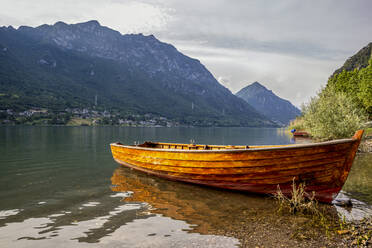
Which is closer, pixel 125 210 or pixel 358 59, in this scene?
pixel 125 210

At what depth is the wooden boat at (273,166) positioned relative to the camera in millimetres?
10102

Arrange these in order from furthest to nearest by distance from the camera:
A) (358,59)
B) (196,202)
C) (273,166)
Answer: (358,59) < (196,202) < (273,166)

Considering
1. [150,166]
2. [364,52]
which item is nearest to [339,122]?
[150,166]

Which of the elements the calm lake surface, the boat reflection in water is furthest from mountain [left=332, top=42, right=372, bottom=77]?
the boat reflection in water

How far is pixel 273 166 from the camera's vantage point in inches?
427

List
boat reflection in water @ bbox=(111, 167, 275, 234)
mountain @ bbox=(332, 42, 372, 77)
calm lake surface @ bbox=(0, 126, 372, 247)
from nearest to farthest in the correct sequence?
1. calm lake surface @ bbox=(0, 126, 372, 247)
2. boat reflection in water @ bbox=(111, 167, 275, 234)
3. mountain @ bbox=(332, 42, 372, 77)

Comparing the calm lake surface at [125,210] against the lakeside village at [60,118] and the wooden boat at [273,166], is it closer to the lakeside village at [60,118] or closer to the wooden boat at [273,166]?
the wooden boat at [273,166]

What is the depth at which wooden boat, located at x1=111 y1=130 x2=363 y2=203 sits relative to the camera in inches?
398

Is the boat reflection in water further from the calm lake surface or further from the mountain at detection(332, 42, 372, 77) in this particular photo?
the mountain at detection(332, 42, 372, 77)

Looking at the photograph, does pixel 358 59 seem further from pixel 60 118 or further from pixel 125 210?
pixel 125 210

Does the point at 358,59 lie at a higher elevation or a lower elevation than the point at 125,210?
higher

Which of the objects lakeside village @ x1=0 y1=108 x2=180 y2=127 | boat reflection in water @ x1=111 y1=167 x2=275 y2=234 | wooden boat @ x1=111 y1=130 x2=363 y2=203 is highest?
lakeside village @ x1=0 y1=108 x2=180 y2=127

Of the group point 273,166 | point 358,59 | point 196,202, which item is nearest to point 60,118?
point 196,202

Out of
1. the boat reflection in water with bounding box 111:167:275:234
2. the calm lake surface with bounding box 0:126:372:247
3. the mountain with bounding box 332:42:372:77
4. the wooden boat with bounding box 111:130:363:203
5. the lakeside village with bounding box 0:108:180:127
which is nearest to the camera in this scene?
the calm lake surface with bounding box 0:126:372:247
